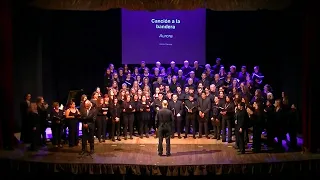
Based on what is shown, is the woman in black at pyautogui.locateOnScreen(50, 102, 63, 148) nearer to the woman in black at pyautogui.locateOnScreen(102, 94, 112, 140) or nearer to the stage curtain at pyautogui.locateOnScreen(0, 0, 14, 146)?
the stage curtain at pyautogui.locateOnScreen(0, 0, 14, 146)

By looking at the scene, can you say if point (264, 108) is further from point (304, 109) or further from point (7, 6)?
point (7, 6)

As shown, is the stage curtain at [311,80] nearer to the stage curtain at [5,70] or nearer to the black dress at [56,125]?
the black dress at [56,125]

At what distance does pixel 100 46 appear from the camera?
68.1 ft

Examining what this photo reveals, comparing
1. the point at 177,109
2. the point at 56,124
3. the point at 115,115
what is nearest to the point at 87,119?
the point at 56,124

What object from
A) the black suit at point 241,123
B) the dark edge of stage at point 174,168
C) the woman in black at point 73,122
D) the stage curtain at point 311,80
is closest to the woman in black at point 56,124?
the woman in black at point 73,122

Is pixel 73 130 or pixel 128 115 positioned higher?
pixel 128 115

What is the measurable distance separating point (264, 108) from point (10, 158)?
24.8 ft

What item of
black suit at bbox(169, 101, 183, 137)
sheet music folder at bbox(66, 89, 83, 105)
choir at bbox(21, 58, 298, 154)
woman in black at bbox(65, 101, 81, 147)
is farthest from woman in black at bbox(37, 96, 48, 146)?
black suit at bbox(169, 101, 183, 137)

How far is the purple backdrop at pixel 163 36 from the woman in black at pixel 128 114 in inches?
145

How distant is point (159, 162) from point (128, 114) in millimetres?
3145

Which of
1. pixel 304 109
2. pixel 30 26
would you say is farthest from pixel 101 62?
pixel 304 109

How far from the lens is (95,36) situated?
68.0 ft

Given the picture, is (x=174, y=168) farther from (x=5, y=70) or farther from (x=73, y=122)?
(x=5, y=70)

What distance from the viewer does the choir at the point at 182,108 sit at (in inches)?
608
